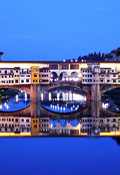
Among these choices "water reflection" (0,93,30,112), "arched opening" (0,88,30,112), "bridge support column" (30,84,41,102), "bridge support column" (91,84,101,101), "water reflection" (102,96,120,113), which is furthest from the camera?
"bridge support column" (91,84,101,101)

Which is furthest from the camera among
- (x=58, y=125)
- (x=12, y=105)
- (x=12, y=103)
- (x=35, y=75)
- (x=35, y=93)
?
(x=12, y=103)

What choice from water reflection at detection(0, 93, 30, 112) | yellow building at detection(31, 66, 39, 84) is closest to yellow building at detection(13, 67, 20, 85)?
yellow building at detection(31, 66, 39, 84)

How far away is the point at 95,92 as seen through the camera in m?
37.6

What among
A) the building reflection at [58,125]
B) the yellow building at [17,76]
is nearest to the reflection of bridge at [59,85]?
the yellow building at [17,76]

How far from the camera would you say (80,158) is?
13.2 metres

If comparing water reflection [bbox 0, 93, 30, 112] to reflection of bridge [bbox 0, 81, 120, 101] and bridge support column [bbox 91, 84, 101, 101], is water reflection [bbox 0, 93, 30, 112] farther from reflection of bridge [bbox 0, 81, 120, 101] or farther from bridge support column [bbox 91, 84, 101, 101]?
bridge support column [bbox 91, 84, 101, 101]

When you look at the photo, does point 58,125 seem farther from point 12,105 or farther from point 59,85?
point 59,85

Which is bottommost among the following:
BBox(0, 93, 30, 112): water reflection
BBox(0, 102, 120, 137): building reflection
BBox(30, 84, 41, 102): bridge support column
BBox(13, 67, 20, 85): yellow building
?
BBox(0, 102, 120, 137): building reflection

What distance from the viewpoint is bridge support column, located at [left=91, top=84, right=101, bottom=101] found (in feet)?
122

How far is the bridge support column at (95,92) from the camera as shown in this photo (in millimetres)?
37312

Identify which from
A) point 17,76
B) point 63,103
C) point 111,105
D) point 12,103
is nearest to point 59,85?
point 63,103

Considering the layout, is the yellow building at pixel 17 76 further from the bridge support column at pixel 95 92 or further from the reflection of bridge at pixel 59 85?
the bridge support column at pixel 95 92

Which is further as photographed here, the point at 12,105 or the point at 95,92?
the point at 95,92

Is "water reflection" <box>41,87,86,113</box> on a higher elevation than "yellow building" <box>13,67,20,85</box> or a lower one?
lower
